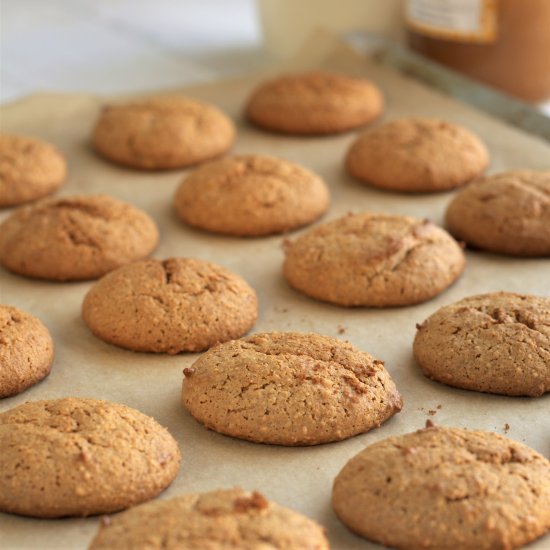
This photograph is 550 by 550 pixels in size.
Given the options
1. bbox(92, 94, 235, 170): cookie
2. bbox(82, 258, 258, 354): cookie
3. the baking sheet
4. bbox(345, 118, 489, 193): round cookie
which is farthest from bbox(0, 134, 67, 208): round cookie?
bbox(345, 118, 489, 193): round cookie

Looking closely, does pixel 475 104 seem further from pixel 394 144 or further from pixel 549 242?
pixel 549 242

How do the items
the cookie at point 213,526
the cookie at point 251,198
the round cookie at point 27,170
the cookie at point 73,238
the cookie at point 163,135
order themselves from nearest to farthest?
1. the cookie at point 213,526
2. the cookie at point 73,238
3. the cookie at point 251,198
4. the round cookie at point 27,170
5. the cookie at point 163,135

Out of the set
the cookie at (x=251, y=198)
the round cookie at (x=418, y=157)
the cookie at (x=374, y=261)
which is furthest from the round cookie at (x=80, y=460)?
the round cookie at (x=418, y=157)

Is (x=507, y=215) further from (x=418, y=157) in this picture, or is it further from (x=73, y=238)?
(x=73, y=238)

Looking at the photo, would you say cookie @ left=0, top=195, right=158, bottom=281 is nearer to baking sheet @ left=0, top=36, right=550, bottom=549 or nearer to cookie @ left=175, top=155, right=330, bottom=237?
baking sheet @ left=0, top=36, right=550, bottom=549

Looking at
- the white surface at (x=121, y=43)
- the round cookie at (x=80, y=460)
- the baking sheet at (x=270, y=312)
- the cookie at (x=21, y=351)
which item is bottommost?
the white surface at (x=121, y=43)

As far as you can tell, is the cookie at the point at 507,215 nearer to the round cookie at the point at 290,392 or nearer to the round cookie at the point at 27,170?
the round cookie at the point at 290,392
